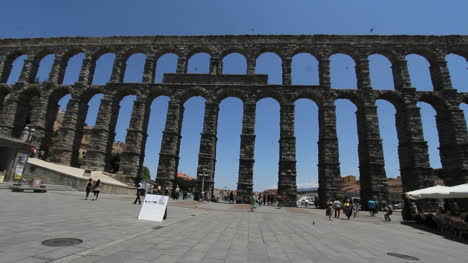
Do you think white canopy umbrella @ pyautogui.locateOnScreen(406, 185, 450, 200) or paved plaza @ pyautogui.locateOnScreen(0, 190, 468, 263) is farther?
white canopy umbrella @ pyautogui.locateOnScreen(406, 185, 450, 200)

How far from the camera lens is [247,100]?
2712 cm

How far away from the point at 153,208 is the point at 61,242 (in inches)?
171

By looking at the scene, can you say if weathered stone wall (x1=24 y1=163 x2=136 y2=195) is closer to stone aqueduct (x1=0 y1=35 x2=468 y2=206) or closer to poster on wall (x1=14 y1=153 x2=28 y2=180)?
poster on wall (x1=14 y1=153 x2=28 y2=180)

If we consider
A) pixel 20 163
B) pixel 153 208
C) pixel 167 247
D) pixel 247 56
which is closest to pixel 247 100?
pixel 247 56

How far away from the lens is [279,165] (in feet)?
81.6

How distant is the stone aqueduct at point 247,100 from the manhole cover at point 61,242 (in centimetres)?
1967

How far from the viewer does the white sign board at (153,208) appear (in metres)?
8.91

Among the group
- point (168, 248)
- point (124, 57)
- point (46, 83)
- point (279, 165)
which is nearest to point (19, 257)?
point (168, 248)

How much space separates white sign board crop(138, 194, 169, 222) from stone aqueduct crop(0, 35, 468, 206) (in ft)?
50.3

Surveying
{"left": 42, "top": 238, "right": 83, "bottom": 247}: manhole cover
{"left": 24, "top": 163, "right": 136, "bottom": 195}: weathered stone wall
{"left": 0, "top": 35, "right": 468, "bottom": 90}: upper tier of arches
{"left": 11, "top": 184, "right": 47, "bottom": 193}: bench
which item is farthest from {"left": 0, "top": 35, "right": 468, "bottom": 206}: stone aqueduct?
{"left": 42, "top": 238, "right": 83, "bottom": 247}: manhole cover

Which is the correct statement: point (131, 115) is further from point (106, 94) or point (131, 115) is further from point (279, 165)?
point (279, 165)

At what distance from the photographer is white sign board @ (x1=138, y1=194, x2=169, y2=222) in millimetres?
8914

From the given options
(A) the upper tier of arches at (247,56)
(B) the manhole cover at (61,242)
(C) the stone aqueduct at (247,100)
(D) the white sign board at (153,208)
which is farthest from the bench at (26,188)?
(A) the upper tier of arches at (247,56)

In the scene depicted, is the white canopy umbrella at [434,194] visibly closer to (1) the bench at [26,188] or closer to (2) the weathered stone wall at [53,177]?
(1) the bench at [26,188]
